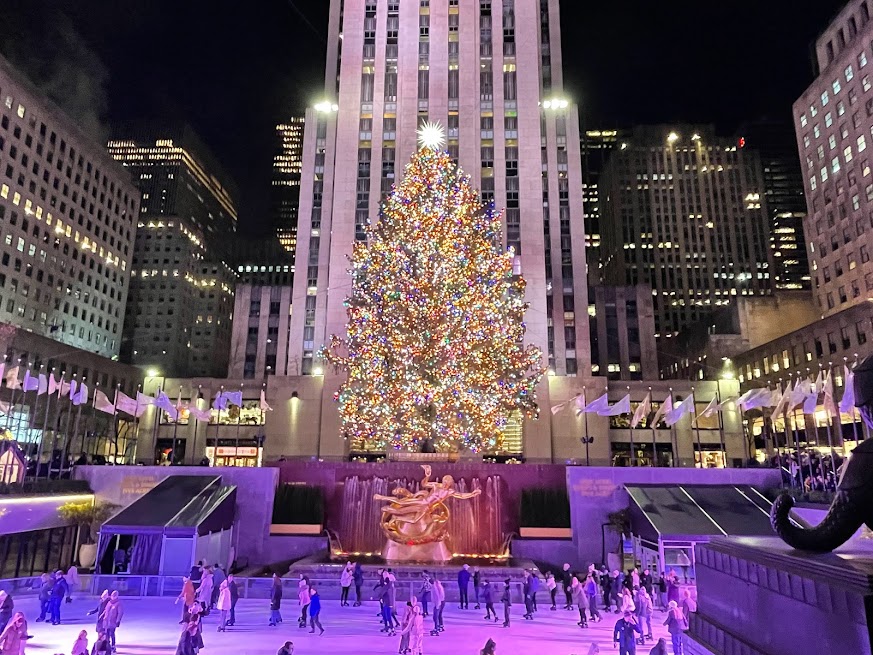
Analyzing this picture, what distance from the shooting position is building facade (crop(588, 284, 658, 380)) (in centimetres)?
6662

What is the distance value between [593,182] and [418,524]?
15863 cm

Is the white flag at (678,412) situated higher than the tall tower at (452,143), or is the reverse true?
the tall tower at (452,143)

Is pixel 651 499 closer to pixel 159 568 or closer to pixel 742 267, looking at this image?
pixel 159 568

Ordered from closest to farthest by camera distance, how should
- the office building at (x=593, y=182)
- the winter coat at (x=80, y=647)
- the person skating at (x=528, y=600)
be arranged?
the winter coat at (x=80, y=647), the person skating at (x=528, y=600), the office building at (x=593, y=182)

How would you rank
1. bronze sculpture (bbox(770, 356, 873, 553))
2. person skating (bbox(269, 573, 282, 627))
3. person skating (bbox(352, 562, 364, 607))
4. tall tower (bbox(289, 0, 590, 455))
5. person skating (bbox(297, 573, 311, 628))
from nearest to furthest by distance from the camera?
bronze sculpture (bbox(770, 356, 873, 553)) < person skating (bbox(297, 573, 311, 628)) < person skating (bbox(269, 573, 282, 627)) < person skating (bbox(352, 562, 364, 607)) < tall tower (bbox(289, 0, 590, 455))

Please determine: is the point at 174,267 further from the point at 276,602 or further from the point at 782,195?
the point at 782,195

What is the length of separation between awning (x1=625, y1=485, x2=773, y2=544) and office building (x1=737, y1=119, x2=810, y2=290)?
372ft

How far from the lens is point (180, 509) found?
26.5 m

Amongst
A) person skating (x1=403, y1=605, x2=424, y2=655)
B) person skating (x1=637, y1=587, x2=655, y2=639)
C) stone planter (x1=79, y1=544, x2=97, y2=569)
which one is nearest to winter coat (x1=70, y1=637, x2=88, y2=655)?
person skating (x1=403, y1=605, x2=424, y2=655)

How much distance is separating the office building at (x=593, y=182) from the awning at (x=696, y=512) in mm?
110500

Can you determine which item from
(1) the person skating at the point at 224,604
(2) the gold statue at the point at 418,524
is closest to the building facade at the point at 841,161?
(2) the gold statue at the point at 418,524

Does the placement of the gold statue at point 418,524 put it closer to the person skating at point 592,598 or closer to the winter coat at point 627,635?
the person skating at point 592,598

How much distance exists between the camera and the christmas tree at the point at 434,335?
111 feet

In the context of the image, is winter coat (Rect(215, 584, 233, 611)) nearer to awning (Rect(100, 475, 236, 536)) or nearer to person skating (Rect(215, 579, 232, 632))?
person skating (Rect(215, 579, 232, 632))
